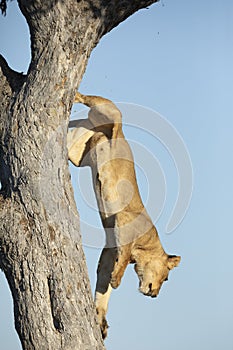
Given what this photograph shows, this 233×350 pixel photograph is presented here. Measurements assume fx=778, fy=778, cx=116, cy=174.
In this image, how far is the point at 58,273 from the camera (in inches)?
280

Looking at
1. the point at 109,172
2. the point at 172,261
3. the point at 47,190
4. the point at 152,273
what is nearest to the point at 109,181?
the point at 109,172

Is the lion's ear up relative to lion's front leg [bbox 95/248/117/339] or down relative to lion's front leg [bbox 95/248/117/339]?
up

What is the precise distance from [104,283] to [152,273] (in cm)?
114

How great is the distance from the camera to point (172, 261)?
395 inches

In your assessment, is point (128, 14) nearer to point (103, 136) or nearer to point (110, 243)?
point (103, 136)

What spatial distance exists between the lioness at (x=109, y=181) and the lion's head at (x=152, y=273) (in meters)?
0.40

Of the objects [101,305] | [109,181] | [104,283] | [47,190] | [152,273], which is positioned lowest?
[101,305]

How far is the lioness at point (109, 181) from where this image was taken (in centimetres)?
846

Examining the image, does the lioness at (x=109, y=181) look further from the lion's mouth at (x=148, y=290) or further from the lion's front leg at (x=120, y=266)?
the lion's mouth at (x=148, y=290)

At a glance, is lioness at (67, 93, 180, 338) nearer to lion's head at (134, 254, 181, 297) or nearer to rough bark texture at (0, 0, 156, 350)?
lion's head at (134, 254, 181, 297)

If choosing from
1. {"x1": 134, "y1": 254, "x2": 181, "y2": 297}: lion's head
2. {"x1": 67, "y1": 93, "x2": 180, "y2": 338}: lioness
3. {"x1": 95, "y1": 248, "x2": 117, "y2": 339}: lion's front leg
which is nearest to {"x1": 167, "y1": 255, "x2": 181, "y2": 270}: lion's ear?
{"x1": 134, "y1": 254, "x2": 181, "y2": 297}: lion's head

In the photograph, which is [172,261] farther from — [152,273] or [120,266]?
[120,266]

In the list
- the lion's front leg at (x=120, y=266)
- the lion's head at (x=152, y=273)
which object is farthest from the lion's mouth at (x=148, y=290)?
the lion's front leg at (x=120, y=266)

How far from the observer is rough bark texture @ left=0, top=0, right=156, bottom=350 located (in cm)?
712
